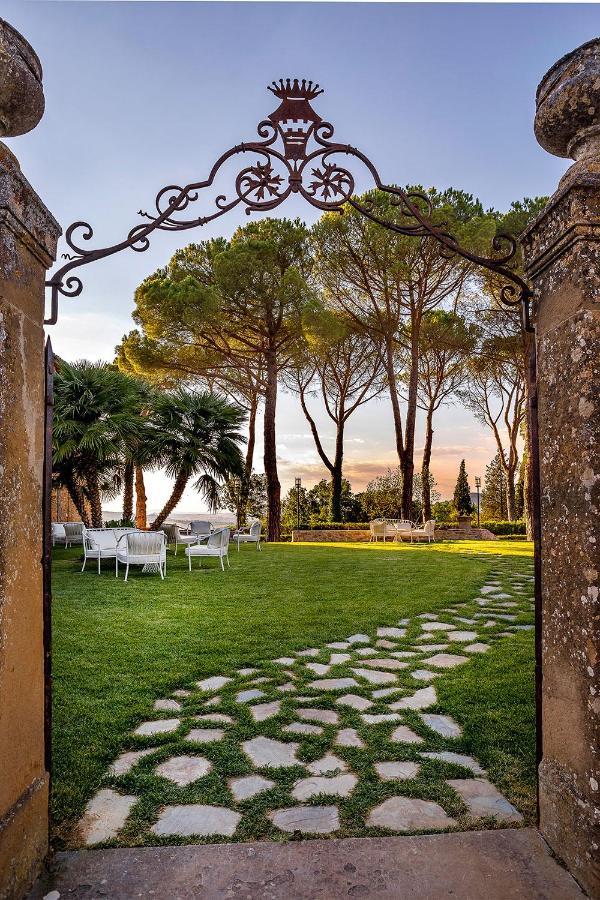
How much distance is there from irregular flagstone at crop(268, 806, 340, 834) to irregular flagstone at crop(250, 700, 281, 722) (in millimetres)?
886

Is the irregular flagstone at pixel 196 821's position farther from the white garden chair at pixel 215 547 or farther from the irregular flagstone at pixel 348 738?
the white garden chair at pixel 215 547

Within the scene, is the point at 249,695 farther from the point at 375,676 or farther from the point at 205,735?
the point at 375,676

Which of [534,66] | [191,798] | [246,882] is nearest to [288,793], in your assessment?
[191,798]

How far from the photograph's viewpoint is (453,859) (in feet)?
5.81

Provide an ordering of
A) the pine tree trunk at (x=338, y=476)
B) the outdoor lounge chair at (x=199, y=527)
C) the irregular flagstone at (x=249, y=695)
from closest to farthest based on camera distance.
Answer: the irregular flagstone at (x=249, y=695) → the outdoor lounge chair at (x=199, y=527) → the pine tree trunk at (x=338, y=476)

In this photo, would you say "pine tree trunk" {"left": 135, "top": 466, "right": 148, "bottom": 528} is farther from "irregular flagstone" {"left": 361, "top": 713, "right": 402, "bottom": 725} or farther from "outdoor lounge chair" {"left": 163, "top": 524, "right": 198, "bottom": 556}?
"irregular flagstone" {"left": 361, "top": 713, "right": 402, "bottom": 725}

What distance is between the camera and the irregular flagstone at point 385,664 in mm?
3922

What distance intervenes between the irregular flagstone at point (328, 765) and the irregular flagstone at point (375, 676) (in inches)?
43.9

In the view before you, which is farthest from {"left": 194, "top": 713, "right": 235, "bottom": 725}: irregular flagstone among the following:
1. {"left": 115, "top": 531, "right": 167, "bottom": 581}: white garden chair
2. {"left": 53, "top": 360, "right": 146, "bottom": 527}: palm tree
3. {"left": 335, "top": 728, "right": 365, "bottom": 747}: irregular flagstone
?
{"left": 53, "top": 360, "right": 146, "bottom": 527}: palm tree

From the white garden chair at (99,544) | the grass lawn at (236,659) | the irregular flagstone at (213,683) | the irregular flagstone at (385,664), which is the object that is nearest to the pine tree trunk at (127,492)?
the white garden chair at (99,544)

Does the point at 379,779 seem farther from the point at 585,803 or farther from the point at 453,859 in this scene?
the point at 585,803

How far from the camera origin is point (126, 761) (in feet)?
8.31

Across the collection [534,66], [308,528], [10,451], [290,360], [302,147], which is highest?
[290,360]

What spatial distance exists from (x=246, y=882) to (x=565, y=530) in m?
1.47
